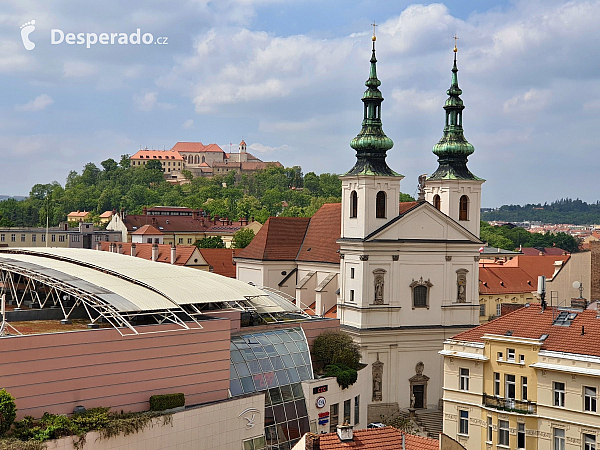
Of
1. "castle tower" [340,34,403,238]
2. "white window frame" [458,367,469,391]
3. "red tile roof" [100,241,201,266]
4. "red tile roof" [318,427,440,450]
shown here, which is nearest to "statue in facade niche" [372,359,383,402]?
"castle tower" [340,34,403,238]

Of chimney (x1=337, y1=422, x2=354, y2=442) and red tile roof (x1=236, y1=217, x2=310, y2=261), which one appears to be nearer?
chimney (x1=337, y1=422, x2=354, y2=442)

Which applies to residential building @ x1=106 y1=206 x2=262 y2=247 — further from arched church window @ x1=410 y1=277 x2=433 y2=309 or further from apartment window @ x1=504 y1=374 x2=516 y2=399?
apartment window @ x1=504 y1=374 x2=516 y2=399

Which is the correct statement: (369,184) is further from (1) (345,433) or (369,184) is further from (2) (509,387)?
(1) (345,433)

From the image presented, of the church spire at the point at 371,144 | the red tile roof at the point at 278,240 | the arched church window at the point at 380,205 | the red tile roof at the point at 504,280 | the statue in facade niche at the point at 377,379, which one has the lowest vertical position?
the statue in facade niche at the point at 377,379

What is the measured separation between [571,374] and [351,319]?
23492 mm

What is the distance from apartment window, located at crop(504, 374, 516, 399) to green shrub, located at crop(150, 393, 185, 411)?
46.9 ft

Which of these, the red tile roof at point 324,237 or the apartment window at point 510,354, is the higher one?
the red tile roof at point 324,237

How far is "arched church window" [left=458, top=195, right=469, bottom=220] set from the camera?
63344mm

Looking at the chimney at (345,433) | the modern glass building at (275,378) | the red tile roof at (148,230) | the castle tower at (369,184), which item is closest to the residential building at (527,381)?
the modern glass building at (275,378)

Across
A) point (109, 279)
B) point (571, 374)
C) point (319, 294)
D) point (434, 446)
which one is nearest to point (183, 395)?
point (109, 279)

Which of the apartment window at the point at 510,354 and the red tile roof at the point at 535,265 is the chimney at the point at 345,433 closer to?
the apartment window at the point at 510,354

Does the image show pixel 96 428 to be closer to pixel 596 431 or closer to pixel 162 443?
pixel 162 443

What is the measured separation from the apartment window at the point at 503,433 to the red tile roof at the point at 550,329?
12.4ft

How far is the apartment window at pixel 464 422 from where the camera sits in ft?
132
